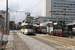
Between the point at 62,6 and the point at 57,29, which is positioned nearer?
the point at 57,29

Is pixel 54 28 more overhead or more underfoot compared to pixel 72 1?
more underfoot

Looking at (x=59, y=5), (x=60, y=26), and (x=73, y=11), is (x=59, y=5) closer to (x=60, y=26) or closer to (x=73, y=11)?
(x=73, y=11)

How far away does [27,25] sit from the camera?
2581cm

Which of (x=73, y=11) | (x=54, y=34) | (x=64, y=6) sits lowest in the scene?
(x=54, y=34)

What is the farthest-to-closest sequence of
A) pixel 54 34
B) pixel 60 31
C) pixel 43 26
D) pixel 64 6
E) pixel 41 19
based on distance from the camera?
1. pixel 41 19
2. pixel 43 26
3. pixel 64 6
4. pixel 54 34
5. pixel 60 31

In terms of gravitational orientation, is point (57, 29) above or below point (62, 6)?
below

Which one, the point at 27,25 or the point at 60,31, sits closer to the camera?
the point at 60,31

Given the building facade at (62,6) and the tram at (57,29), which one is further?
the building facade at (62,6)

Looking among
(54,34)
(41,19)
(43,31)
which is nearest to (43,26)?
(43,31)

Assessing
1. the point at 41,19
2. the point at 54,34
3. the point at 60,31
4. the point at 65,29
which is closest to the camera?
the point at 60,31

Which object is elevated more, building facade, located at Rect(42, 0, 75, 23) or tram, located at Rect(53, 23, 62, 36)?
building facade, located at Rect(42, 0, 75, 23)

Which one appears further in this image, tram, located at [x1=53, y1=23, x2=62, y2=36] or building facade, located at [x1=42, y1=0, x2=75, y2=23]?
building facade, located at [x1=42, y1=0, x2=75, y2=23]

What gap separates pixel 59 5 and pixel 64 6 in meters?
4.03

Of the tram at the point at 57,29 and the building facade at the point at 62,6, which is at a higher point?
the building facade at the point at 62,6
